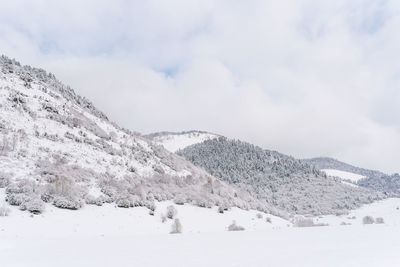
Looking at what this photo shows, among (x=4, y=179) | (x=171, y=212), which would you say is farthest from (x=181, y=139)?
(x=4, y=179)

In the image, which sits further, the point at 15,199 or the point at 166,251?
the point at 15,199

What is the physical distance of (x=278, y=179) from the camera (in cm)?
9988

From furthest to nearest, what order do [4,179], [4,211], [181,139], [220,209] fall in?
[181,139]
[220,209]
[4,179]
[4,211]

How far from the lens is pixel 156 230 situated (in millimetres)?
23469

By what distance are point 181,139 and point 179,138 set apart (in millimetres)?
3417

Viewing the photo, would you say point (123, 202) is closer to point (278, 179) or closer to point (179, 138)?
point (278, 179)

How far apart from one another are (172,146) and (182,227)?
451ft

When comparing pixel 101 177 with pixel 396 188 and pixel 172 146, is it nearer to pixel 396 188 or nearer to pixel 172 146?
pixel 172 146

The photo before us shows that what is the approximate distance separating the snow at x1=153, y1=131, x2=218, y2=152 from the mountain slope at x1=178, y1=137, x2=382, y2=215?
3605 cm

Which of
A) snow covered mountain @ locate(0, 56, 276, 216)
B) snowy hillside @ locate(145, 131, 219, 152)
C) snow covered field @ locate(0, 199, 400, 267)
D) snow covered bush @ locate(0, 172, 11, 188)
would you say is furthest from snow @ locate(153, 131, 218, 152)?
snow covered field @ locate(0, 199, 400, 267)

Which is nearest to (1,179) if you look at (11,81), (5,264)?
(5,264)

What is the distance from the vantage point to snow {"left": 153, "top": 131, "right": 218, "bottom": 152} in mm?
163125

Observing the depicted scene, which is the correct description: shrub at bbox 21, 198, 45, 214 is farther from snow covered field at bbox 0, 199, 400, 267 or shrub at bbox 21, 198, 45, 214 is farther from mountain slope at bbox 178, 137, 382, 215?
mountain slope at bbox 178, 137, 382, 215

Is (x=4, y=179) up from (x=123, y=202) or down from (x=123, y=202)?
up
